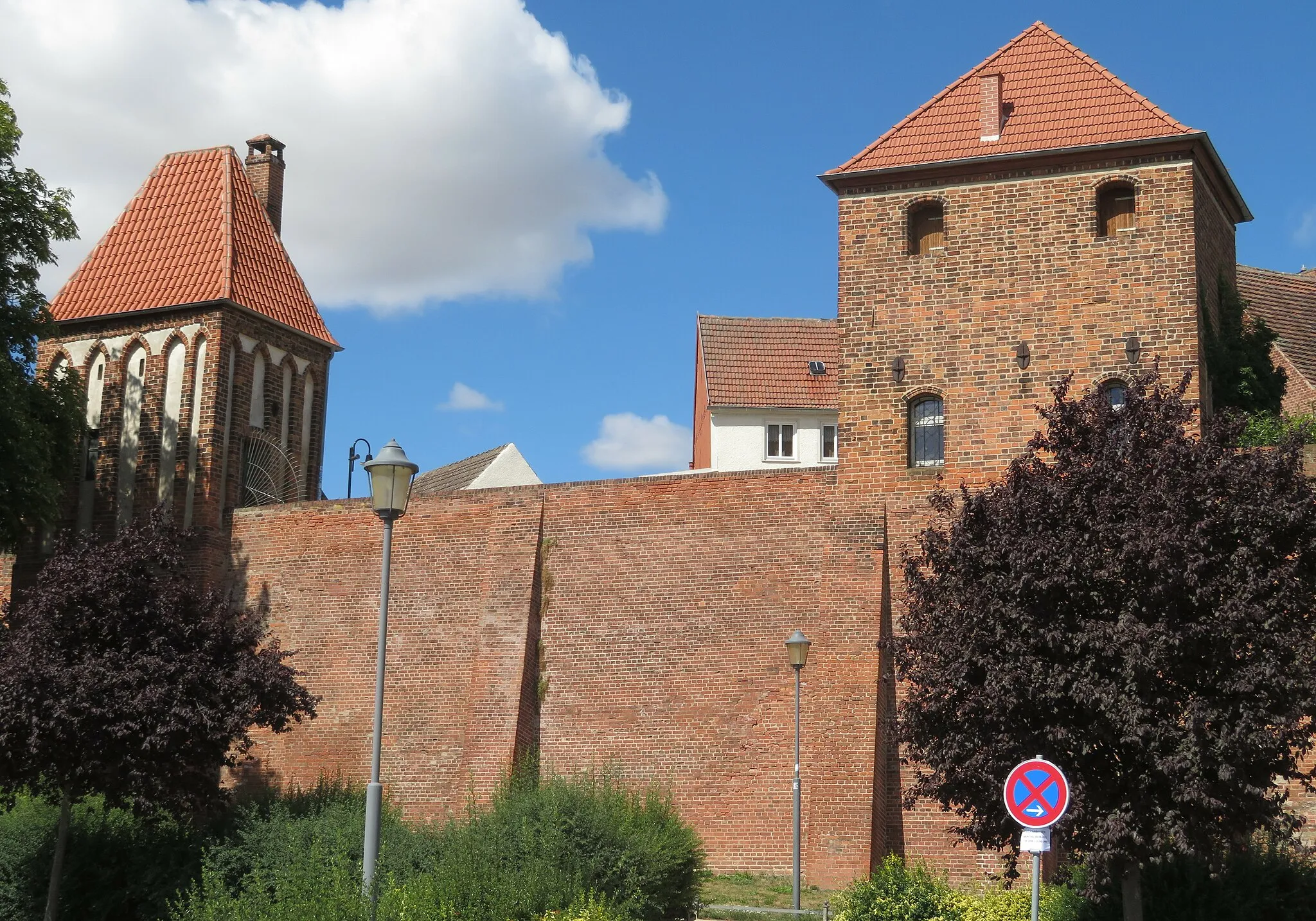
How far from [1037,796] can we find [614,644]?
11357 mm

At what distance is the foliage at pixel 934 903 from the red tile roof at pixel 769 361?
29270 millimetres

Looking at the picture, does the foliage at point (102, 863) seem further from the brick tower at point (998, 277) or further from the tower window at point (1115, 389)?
the tower window at point (1115, 389)

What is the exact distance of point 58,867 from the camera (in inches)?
830

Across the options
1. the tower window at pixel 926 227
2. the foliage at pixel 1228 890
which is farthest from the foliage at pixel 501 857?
the tower window at pixel 926 227

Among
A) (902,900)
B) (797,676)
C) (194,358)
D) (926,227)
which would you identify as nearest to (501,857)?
(902,900)

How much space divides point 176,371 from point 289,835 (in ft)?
37.8

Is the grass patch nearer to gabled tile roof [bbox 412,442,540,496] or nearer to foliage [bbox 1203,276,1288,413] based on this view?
foliage [bbox 1203,276,1288,413]

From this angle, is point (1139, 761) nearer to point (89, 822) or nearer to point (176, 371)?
point (89, 822)

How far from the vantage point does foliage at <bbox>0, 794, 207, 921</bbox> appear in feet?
67.6

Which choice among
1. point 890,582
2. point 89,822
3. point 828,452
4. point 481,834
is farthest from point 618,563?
point 828,452

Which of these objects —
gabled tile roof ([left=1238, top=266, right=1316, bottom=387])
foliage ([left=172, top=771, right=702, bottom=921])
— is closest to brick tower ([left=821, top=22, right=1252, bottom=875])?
foliage ([left=172, top=771, right=702, bottom=921])

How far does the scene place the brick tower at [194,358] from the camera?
27938 mm

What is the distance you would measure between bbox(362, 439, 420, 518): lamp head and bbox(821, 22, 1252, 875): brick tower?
9.60m

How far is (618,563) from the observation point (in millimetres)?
24547
